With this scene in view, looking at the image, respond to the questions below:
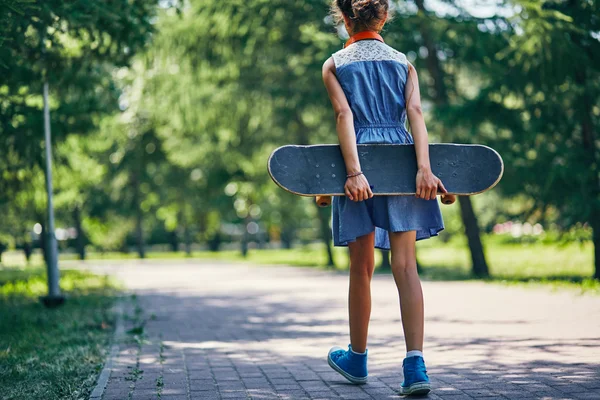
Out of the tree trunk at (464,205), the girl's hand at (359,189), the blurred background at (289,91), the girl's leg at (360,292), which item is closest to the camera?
the girl's hand at (359,189)

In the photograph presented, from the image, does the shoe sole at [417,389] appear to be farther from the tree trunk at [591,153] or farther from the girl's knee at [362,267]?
the tree trunk at [591,153]

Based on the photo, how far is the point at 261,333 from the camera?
7832mm

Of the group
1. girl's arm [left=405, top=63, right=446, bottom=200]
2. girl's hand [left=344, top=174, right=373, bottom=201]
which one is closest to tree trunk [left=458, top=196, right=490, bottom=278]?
girl's arm [left=405, top=63, right=446, bottom=200]

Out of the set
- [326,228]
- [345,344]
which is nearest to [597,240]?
[345,344]

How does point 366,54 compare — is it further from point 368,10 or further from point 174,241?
point 174,241

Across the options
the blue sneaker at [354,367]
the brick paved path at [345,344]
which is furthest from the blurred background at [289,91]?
the brick paved path at [345,344]

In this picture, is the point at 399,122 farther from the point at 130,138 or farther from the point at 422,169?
the point at 130,138

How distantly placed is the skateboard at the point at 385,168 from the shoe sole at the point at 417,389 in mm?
979

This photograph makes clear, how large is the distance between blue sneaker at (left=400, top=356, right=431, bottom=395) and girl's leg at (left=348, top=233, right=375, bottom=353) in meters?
0.38

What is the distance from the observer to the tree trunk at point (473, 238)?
1714 centimetres

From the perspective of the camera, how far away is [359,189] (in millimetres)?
4090

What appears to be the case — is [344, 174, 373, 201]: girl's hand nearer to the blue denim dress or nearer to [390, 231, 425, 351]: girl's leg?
the blue denim dress

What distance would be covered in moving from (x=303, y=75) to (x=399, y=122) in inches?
535

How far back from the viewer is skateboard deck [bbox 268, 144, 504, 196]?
13.6 ft
